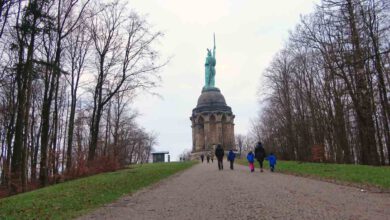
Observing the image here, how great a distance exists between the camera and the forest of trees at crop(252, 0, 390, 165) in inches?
857

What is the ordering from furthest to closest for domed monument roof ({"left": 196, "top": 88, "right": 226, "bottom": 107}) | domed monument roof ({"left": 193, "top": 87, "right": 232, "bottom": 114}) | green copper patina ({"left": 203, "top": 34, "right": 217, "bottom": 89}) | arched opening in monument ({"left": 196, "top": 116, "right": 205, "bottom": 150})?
1. green copper patina ({"left": 203, "top": 34, "right": 217, "bottom": 89})
2. domed monument roof ({"left": 196, "top": 88, "right": 226, "bottom": 107})
3. arched opening in monument ({"left": 196, "top": 116, "right": 205, "bottom": 150})
4. domed monument roof ({"left": 193, "top": 87, "right": 232, "bottom": 114})

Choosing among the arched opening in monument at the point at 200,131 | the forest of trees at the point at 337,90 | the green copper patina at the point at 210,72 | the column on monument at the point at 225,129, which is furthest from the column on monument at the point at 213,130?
the forest of trees at the point at 337,90

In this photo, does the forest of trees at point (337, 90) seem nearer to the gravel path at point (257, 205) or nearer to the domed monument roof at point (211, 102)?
the gravel path at point (257, 205)

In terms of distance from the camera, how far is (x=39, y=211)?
984cm

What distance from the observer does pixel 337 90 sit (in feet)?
90.3

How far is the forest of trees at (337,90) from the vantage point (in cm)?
2177

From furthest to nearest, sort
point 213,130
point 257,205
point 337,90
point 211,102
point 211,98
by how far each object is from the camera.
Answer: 1. point 211,98
2. point 211,102
3. point 213,130
4. point 337,90
5. point 257,205

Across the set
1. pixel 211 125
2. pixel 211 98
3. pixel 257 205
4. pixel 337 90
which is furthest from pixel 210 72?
pixel 257 205

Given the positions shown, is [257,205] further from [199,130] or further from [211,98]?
[211,98]

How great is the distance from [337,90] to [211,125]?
149 ft

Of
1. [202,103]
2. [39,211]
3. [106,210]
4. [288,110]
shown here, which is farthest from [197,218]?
[202,103]

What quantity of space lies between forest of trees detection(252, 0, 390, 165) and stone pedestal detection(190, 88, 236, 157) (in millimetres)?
19699

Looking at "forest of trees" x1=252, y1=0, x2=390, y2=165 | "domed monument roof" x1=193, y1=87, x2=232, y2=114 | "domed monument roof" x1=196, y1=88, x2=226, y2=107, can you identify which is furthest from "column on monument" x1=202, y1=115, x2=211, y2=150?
"forest of trees" x1=252, y1=0, x2=390, y2=165

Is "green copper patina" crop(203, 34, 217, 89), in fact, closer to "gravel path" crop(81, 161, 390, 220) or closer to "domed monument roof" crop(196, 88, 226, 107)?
"domed monument roof" crop(196, 88, 226, 107)
